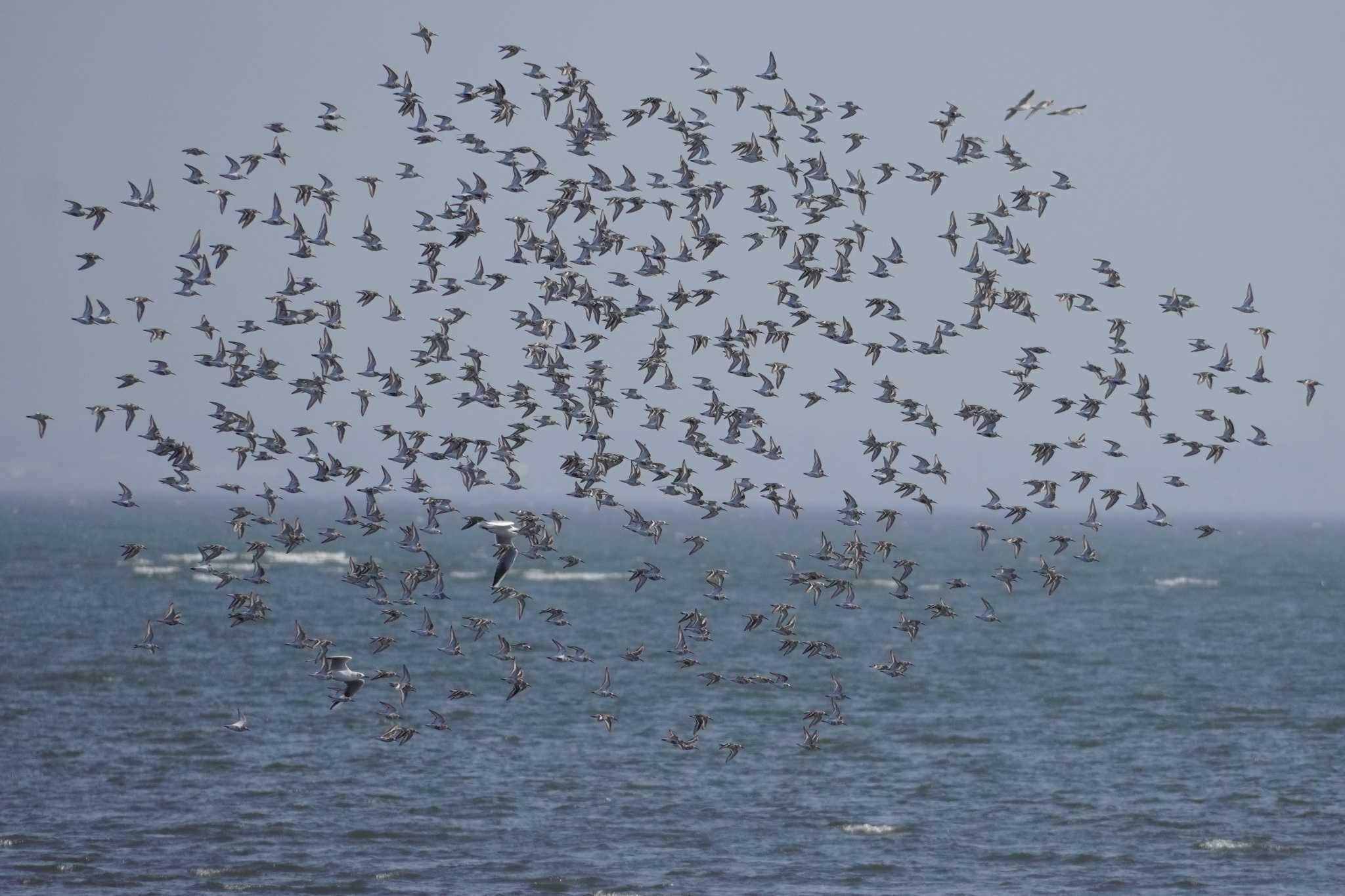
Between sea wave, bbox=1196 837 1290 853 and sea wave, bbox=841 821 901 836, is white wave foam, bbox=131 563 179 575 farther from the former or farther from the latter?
sea wave, bbox=1196 837 1290 853

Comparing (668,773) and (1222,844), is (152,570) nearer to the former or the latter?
(668,773)

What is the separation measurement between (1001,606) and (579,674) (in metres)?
77.0

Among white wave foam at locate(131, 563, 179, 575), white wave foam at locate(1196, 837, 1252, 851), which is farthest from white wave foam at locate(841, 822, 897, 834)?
white wave foam at locate(131, 563, 179, 575)

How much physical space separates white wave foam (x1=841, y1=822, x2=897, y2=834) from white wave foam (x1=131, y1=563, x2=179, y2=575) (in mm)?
135293

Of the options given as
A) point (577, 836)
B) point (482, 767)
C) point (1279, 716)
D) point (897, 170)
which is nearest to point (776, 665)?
point (1279, 716)

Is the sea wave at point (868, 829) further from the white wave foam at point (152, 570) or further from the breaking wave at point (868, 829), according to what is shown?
the white wave foam at point (152, 570)

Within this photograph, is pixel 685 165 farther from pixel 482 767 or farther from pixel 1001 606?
pixel 1001 606

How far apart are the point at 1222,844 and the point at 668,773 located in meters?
21.3

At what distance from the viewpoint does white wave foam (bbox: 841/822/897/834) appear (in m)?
57.6

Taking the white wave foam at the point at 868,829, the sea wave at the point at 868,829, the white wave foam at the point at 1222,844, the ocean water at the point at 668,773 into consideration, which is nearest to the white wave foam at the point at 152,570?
the ocean water at the point at 668,773

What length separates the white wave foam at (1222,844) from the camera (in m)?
55.5

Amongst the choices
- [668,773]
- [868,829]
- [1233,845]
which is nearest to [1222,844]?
[1233,845]

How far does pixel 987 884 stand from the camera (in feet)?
165

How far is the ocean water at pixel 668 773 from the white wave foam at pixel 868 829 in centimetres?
19
